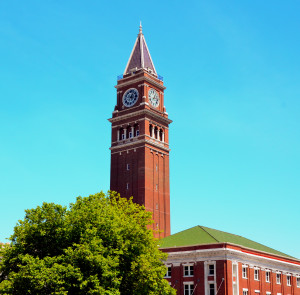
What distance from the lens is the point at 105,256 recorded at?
47.2 metres

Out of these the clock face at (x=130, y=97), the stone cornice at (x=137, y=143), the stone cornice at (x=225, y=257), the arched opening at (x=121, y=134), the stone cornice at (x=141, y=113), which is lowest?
the stone cornice at (x=225, y=257)

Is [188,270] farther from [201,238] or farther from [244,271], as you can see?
[244,271]

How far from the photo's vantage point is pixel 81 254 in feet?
148


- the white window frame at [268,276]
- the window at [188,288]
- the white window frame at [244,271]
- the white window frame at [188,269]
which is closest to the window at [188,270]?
the white window frame at [188,269]

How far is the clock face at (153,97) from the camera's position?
101688mm

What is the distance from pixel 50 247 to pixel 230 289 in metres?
27.4

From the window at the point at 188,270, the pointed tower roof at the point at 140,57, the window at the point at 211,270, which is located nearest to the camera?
the window at the point at 211,270

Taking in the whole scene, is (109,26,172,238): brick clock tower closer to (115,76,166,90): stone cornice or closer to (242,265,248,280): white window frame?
(115,76,166,90): stone cornice

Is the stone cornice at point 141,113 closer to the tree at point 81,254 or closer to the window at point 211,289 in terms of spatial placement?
the window at point 211,289

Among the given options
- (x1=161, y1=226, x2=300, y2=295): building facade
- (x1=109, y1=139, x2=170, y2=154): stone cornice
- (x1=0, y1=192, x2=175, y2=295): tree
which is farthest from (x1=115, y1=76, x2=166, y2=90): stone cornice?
(x1=0, y1=192, x2=175, y2=295): tree

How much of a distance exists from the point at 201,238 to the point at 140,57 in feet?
159

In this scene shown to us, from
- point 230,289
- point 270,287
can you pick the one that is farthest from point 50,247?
point 270,287

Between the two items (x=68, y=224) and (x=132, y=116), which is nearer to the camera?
(x=68, y=224)

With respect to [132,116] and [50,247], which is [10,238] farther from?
[132,116]
